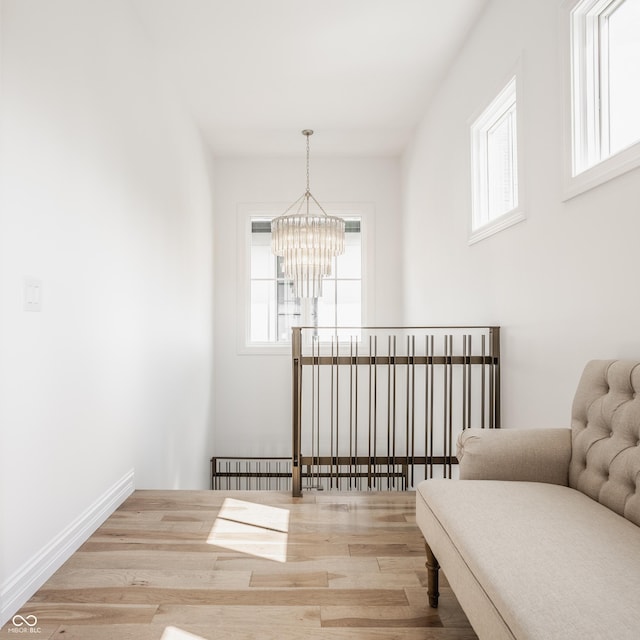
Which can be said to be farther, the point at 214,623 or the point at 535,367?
the point at 535,367

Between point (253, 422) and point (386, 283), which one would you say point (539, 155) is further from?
point (253, 422)

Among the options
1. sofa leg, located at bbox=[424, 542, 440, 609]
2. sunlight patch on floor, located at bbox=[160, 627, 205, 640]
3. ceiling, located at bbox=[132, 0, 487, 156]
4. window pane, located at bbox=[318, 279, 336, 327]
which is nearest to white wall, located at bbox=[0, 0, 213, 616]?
ceiling, located at bbox=[132, 0, 487, 156]

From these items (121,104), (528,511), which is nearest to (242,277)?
(121,104)

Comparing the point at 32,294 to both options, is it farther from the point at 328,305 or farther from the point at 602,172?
the point at 328,305

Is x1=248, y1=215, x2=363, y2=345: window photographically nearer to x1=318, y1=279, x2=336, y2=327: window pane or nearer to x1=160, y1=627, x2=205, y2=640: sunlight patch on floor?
x1=318, y1=279, x2=336, y2=327: window pane

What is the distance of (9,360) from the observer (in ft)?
5.55

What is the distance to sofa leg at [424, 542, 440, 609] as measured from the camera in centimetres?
166

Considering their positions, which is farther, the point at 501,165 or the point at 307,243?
the point at 307,243

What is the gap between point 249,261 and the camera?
17.9 ft

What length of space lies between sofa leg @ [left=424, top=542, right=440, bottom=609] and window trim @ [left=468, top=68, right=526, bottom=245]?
5.49ft

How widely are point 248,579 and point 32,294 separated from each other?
1338mm

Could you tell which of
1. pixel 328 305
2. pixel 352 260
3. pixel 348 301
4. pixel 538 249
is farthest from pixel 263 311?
pixel 538 249

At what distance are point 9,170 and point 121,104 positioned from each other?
1223mm

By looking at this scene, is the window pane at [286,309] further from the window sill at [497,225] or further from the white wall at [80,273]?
the window sill at [497,225]
